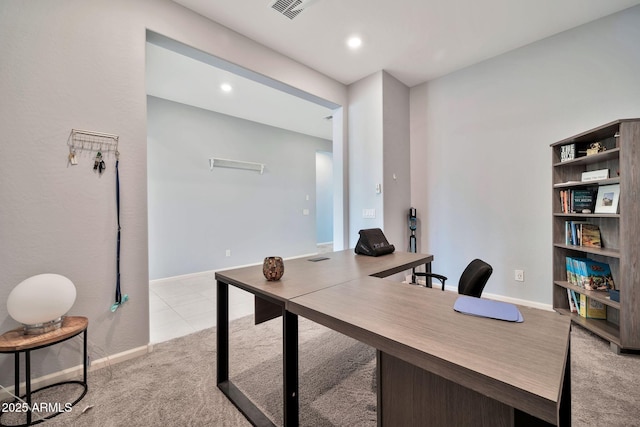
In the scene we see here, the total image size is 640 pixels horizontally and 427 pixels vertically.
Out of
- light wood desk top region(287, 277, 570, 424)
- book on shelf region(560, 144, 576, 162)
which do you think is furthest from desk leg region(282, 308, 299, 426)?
book on shelf region(560, 144, 576, 162)

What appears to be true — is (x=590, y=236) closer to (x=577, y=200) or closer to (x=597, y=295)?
(x=577, y=200)

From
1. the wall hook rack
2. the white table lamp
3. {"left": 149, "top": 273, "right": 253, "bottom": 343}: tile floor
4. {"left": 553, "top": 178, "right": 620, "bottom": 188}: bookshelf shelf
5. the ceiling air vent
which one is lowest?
{"left": 149, "top": 273, "right": 253, "bottom": 343}: tile floor

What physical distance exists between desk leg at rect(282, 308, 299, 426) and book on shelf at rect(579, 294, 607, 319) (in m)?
2.70

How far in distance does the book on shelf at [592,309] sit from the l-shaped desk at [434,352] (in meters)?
2.01

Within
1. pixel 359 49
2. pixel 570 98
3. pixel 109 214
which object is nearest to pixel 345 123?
pixel 359 49

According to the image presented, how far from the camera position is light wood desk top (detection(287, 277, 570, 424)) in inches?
24.4

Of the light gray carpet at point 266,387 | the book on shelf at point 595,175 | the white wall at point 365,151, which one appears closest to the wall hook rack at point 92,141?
the light gray carpet at point 266,387

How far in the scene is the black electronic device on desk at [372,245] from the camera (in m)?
2.15

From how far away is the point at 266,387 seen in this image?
1.68 m

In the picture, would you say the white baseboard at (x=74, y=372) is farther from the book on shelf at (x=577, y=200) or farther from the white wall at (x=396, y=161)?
the book on shelf at (x=577, y=200)

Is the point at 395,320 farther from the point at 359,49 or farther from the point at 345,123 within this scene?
the point at 345,123

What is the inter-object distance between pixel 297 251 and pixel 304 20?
176 inches

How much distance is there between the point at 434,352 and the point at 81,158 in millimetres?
2354

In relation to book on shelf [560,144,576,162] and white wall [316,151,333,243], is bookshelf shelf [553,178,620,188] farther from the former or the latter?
white wall [316,151,333,243]
